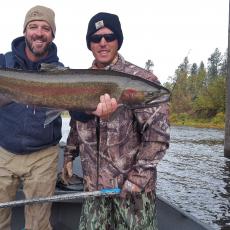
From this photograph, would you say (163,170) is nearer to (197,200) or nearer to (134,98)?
(197,200)

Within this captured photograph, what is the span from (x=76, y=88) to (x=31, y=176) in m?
1.60

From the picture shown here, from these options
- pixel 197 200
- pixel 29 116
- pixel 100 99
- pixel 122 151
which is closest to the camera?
pixel 100 99

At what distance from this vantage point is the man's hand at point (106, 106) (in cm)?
421

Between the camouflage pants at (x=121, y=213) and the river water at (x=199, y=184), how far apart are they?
6.99 metres

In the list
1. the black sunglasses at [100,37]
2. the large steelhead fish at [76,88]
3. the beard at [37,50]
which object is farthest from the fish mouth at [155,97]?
the beard at [37,50]

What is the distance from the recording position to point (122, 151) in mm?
4652

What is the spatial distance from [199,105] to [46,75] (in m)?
88.6

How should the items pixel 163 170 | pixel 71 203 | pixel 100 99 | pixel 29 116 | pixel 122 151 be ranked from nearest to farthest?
pixel 100 99 → pixel 122 151 → pixel 29 116 → pixel 71 203 → pixel 163 170

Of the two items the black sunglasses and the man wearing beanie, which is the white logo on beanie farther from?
the black sunglasses

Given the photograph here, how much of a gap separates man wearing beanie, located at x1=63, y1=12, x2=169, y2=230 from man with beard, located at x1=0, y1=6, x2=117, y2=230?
0.62m

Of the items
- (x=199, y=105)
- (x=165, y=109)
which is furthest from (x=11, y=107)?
(x=199, y=105)

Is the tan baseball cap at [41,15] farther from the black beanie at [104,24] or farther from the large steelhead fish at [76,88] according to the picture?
the large steelhead fish at [76,88]

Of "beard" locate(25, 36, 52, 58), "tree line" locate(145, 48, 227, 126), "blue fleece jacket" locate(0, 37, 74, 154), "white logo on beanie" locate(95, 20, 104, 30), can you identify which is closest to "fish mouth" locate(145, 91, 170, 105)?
"white logo on beanie" locate(95, 20, 104, 30)

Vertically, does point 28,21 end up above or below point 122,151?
above
